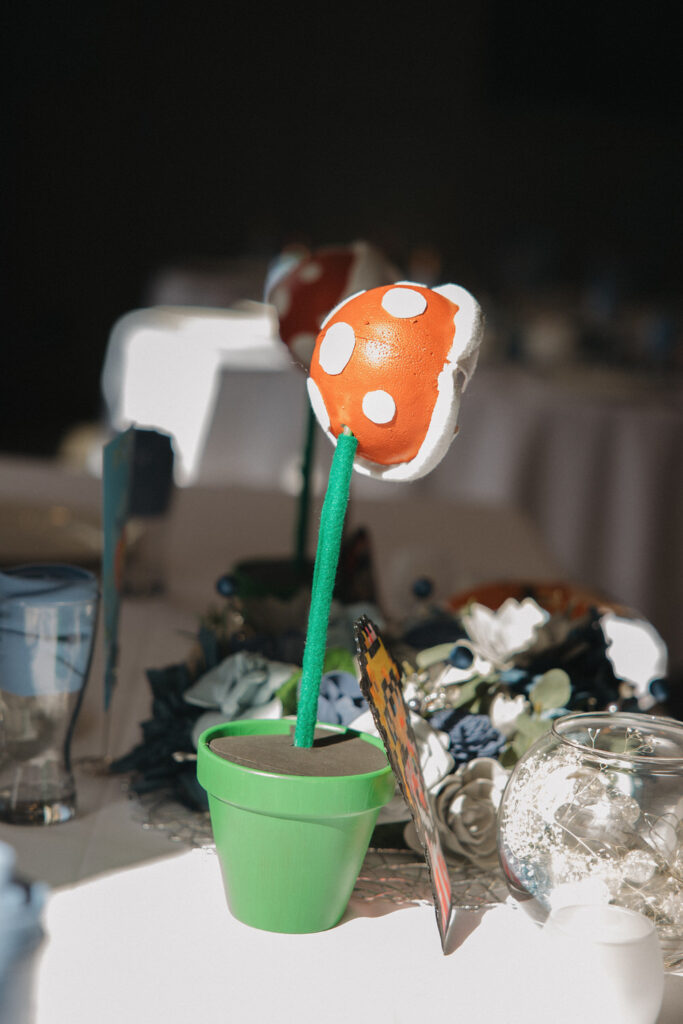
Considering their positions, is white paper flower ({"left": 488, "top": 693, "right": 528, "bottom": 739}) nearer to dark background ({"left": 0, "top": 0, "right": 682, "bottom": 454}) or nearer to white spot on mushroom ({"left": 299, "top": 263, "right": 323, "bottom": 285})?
white spot on mushroom ({"left": 299, "top": 263, "right": 323, "bottom": 285})

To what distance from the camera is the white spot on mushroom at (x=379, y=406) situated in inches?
21.6

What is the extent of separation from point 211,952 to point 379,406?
0.28m

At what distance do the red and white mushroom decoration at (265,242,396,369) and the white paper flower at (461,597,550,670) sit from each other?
23cm

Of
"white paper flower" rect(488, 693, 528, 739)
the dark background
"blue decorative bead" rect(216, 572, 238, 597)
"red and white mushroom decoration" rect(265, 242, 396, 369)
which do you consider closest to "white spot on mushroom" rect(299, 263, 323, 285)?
"red and white mushroom decoration" rect(265, 242, 396, 369)

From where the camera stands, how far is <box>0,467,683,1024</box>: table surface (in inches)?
18.9

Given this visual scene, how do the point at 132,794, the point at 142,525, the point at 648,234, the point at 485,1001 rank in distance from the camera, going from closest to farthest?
1. the point at 485,1001
2. the point at 132,794
3. the point at 142,525
4. the point at 648,234

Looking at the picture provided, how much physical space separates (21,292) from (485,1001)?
18.8 feet

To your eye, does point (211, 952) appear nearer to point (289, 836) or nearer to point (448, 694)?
point (289, 836)

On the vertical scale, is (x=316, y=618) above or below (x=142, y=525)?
above

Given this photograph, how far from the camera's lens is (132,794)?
71 cm

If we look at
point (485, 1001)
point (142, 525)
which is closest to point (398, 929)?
point (485, 1001)

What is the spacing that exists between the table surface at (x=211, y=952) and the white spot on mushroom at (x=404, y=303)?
0.99 ft

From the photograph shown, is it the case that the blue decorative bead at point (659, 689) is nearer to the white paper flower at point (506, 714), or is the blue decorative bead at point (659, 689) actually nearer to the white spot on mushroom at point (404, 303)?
the white paper flower at point (506, 714)

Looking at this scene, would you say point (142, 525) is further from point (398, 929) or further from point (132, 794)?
point (398, 929)
